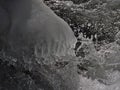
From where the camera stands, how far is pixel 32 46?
4.09 feet

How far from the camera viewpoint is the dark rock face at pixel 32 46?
123 centimetres

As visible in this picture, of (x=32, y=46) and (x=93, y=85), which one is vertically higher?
(x=32, y=46)

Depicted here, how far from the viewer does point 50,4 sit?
2119 mm

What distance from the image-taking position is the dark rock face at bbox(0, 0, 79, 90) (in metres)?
1.23

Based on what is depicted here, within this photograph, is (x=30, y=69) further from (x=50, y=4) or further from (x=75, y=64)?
(x=50, y=4)

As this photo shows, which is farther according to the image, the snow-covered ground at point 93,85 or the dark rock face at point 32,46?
the snow-covered ground at point 93,85

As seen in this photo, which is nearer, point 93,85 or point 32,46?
point 32,46

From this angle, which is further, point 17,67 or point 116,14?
point 116,14

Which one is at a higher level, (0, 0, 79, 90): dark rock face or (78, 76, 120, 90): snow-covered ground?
(0, 0, 79, 90): dark rock face

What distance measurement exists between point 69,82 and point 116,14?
75 centimetres

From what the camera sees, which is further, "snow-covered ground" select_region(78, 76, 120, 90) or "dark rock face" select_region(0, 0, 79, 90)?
"snow-covered ground" select_region(78, 76, 120, 90)

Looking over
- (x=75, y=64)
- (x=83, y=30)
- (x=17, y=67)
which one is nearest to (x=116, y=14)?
(x=83, y=30)

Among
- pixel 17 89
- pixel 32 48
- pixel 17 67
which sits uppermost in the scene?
pixel 32 48

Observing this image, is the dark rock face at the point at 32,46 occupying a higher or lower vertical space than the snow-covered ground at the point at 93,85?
higher
